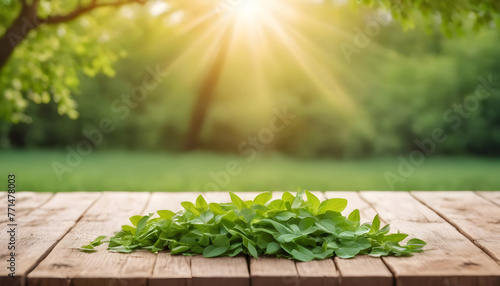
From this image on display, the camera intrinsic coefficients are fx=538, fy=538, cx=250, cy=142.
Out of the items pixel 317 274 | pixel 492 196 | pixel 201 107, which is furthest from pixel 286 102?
pixel 317 274

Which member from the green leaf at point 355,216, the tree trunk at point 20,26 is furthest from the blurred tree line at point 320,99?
the green leaf at point 355,216

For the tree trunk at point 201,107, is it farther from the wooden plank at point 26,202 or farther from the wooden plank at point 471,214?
the wooden plank at point 471,214

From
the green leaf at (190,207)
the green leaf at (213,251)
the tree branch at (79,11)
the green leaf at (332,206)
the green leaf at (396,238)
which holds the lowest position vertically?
the green leaf at (213,251)

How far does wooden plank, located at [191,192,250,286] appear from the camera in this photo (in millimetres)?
1797

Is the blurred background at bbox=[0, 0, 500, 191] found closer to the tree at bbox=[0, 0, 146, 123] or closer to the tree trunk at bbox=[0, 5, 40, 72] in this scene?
the tree at bbox=[0, 0, 146, 123]

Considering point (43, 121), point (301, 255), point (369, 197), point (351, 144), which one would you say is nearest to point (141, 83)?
point (43, 121)

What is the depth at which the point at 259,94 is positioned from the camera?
16.0 metres

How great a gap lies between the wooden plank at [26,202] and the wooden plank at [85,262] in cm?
40

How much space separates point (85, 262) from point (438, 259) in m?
1.32

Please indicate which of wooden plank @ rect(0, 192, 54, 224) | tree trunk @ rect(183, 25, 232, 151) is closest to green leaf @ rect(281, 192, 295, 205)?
wooden plank @ rect(0, 192, 54, 224)

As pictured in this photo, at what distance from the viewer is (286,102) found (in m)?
16.0

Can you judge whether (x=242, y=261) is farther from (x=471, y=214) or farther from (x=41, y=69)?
(x=41, y=69)

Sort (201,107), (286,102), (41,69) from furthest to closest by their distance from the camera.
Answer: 1. (201,107)
2. (286,102)
3. (41,69)

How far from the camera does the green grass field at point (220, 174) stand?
8133 millimetres
